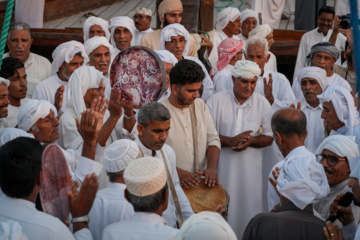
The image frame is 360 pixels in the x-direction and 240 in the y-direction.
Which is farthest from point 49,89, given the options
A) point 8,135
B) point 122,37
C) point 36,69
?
point 8,135

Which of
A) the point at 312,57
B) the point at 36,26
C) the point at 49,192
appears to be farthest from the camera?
the point at 36,26

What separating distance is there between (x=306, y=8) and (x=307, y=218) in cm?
781

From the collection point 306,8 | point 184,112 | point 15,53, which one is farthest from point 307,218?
point 306,8

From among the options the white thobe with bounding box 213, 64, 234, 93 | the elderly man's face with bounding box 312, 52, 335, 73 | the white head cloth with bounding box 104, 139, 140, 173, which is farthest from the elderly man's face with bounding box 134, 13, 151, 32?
the white head cloth with bounding box 104, 139, 140, 173

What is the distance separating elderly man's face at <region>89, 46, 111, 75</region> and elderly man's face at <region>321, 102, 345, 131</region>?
2.45 metres

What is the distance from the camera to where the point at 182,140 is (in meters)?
5.57

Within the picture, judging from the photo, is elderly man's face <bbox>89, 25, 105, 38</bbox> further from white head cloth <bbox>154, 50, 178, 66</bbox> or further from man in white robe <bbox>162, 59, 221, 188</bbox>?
man in white robe <bbox>162, 59, 221, 188</bbox>

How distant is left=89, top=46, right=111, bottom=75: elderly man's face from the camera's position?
6938 mm

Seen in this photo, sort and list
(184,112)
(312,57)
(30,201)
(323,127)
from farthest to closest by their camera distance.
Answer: (312,57)
(323,127)
(184,112)
(30,201)

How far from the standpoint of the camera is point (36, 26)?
10.9 metres

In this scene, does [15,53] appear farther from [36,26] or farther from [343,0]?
[343,0]

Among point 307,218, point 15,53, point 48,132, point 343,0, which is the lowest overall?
point 307,218

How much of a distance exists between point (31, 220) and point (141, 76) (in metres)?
2.04

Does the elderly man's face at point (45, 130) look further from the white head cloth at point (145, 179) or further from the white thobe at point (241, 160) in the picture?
the white thobe at point (241, 160)
